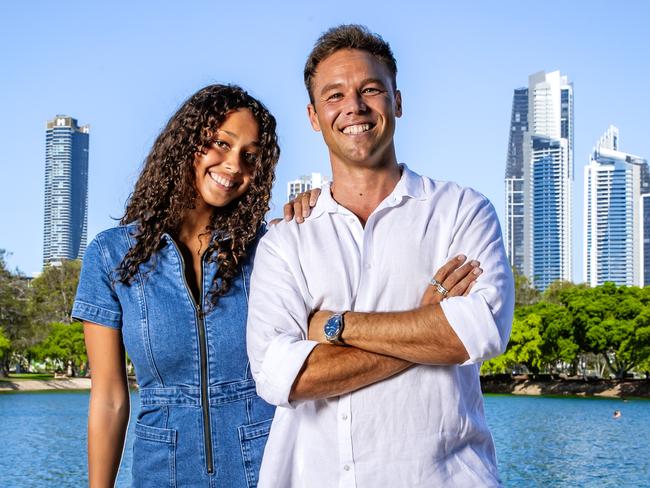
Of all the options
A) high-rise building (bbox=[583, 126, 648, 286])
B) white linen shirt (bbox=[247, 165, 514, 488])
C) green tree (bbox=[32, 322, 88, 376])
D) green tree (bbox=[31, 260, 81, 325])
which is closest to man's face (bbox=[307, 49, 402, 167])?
white linen shirt (bbox=[247, 165, 514, 488])

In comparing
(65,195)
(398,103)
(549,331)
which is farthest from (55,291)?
(65,195)

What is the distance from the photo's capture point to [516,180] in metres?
177

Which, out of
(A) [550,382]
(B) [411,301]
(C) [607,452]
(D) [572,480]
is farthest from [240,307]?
(A) [550,382]

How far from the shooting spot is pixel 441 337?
7.02ft

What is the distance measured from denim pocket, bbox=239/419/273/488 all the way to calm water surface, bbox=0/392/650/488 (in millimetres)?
13356

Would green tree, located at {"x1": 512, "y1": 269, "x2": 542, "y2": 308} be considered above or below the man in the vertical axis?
above

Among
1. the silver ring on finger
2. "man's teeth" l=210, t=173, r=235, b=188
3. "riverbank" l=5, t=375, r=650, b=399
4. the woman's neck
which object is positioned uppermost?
"man's teeth" l=210, t=173, r=235, b=188

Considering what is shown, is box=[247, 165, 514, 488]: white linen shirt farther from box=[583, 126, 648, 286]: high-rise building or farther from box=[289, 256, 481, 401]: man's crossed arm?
box=[583, 126, 648, 286]: high-rise building

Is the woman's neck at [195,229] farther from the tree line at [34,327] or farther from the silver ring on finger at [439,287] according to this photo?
the tree line at [34,327]

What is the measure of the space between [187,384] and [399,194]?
0.78m

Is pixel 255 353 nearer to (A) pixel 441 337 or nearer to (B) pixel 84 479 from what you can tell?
(A) pixel 441 337

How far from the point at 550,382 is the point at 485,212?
1516 inches

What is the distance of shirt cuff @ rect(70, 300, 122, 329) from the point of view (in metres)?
2.56

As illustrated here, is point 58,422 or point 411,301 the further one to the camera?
point 58,422
